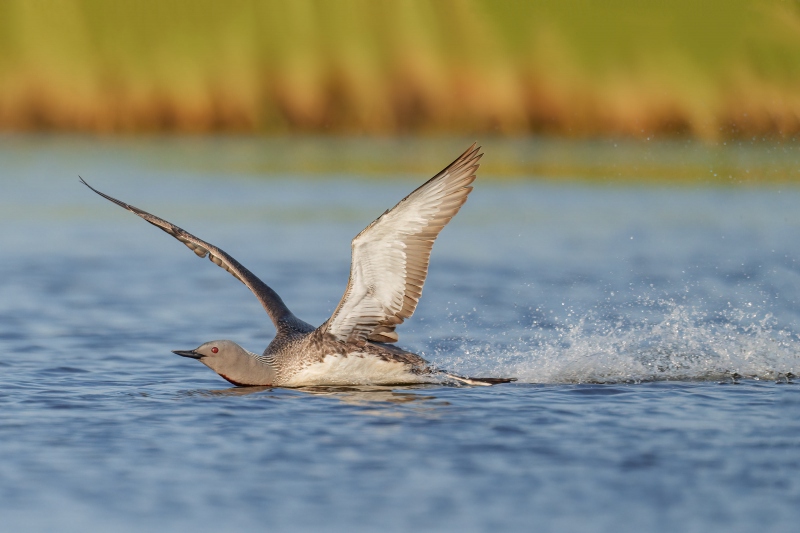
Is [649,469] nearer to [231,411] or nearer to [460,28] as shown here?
[231,411]

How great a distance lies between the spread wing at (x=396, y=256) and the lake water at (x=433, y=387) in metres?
0.73

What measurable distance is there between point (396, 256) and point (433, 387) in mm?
1373

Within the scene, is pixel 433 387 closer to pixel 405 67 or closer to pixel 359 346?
pixel 359 346

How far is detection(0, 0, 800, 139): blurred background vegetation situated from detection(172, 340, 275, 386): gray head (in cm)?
3653

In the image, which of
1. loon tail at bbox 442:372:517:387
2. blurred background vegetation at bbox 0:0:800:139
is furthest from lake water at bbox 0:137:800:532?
blurred background vegetation at bbox 0:0:800:139

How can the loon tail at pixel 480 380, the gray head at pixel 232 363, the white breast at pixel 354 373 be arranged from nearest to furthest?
the loon tail at pixel 480 380, the gray head at pixel 232 363, the white breast at pixel 354 373

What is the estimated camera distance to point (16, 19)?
192ft

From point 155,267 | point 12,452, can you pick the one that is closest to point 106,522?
point 12,452

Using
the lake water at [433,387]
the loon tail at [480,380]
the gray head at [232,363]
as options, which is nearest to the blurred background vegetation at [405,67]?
the lake water at [433,387]

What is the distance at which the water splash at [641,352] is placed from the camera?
1236 centimetres

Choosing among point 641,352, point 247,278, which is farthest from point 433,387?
point 641,352

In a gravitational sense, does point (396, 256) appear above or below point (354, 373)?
above

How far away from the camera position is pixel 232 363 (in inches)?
480

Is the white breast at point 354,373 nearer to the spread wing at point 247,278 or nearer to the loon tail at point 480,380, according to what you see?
the loon tail at point 480,380
